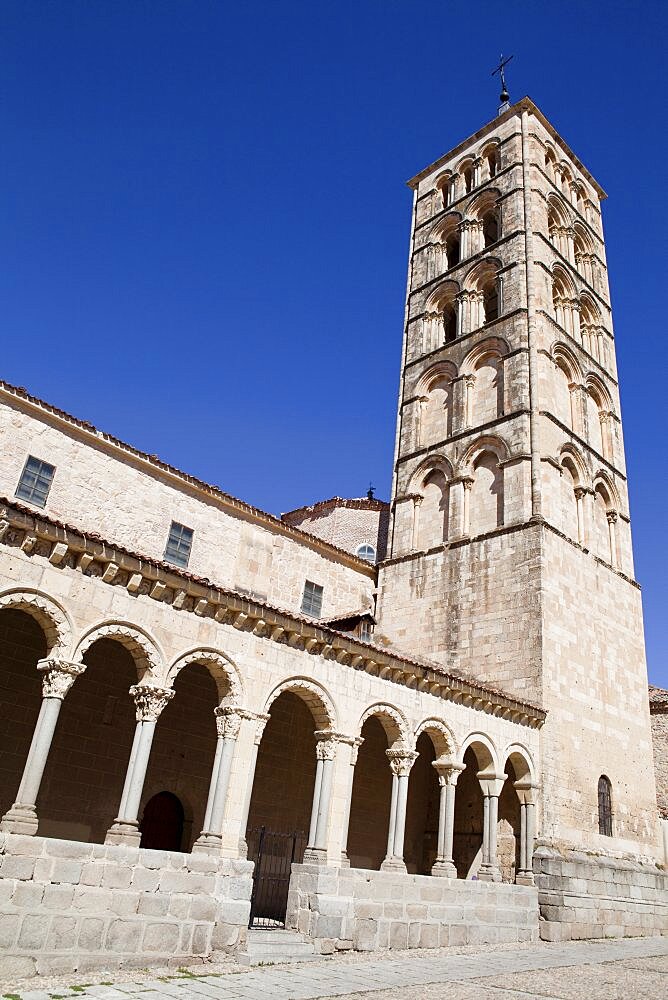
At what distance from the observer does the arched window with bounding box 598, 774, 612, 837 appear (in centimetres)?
1675

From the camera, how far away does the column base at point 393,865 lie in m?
12.3

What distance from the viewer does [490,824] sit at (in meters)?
14.8

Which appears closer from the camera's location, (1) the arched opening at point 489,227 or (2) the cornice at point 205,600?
(2) the cornice at point 205,600

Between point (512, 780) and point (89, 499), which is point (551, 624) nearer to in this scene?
point (512, 780)

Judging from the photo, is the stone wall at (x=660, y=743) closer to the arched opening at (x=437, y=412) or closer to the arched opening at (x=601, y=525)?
the arched opening at (x=601, y=525)

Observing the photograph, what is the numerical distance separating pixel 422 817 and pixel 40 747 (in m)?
11.4

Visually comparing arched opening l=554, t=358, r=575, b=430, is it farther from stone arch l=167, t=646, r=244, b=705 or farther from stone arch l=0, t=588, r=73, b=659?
stone arch l=0, t=588, r=73, b=659

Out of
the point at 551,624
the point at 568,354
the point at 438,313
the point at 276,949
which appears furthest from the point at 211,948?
the point at 438,313

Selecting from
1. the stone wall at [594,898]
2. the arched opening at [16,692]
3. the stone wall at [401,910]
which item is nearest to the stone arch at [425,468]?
the stone wall at [594,898]

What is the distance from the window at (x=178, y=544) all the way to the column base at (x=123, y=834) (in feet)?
25.4

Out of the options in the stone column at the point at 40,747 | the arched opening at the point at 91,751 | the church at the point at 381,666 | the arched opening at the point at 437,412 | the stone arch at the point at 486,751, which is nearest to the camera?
the stone column at the point at 40,747

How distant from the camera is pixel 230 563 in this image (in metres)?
17.8

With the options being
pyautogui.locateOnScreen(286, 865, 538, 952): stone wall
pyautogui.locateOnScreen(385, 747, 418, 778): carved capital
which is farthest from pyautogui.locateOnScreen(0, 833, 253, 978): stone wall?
pyautogui.locateOnScreen(385, 747, 418, 778): carved capital

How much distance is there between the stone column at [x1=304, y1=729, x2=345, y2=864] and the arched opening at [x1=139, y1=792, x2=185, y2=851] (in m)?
3.30
